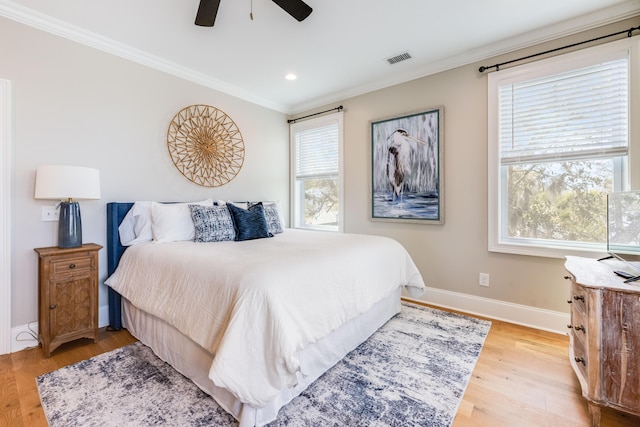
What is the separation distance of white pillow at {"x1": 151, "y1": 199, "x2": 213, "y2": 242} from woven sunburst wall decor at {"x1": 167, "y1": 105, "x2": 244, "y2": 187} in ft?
2.30

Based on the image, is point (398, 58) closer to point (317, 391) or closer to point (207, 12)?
point (207, 12)

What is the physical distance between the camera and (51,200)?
235 cm

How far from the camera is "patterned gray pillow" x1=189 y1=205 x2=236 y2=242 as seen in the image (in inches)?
102

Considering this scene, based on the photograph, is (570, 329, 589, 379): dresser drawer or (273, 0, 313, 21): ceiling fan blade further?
(273, 0, 313, 21): ceiling fan blade

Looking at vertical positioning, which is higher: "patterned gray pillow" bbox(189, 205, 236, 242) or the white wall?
the white wall

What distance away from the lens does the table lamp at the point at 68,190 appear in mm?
2070

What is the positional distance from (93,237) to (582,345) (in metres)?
3.66

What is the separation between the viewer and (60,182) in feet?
6.83

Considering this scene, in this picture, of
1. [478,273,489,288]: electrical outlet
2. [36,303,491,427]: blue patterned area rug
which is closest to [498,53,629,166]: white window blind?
[478,273,489,288]: electrical outlet

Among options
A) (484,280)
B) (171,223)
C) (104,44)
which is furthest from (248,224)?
(484,280)

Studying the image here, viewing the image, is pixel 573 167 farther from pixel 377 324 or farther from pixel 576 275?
pixel 377 324

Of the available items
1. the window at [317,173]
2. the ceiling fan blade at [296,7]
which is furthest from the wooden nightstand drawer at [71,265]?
the window at [317,173]

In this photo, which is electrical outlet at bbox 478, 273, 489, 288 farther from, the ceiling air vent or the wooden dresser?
the ceiling air vent

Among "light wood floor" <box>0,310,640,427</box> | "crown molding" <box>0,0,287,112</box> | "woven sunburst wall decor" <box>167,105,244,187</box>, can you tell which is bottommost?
"light wood floor" <box>0,310,640,427</box>
